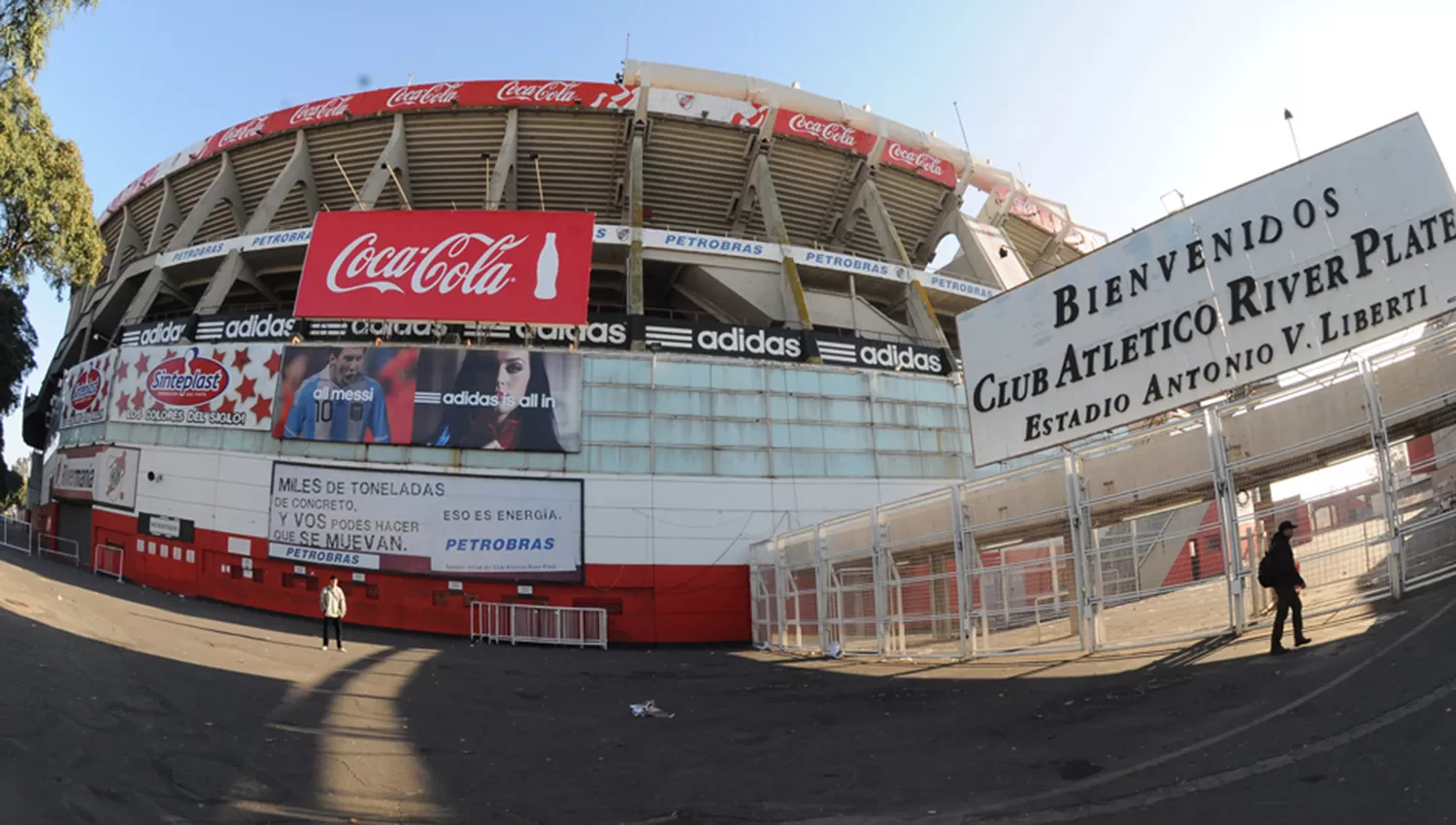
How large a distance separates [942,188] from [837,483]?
57.3 feet

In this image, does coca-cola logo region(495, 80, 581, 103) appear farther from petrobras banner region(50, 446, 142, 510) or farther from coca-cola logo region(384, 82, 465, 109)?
petrobras banner region(50, 446, 142, 510)

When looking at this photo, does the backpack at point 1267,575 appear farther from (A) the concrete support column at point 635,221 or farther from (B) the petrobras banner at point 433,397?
(A) the concrete support column at point 635,221

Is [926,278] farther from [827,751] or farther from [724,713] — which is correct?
[827,751]

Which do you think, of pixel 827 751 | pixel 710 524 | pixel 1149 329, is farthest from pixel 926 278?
pixel 827 751

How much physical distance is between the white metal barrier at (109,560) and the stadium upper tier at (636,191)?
28.7 ft

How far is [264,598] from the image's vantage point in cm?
2444

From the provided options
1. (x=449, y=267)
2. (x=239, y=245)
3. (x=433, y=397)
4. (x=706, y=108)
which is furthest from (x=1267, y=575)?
(x=239, y=245)

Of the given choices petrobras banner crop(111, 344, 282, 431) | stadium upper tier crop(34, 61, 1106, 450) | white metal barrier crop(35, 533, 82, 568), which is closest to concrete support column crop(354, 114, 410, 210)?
stadium upper tier crop(34, 61, 1106, 450)

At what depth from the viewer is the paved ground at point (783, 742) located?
5797 mm

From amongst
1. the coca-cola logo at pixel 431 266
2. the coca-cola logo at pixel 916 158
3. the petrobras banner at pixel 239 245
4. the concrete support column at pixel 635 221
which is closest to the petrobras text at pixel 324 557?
the coca-cola logo at pixel 431 266

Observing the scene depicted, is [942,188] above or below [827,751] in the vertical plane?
above

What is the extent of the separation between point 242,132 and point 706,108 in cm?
1864

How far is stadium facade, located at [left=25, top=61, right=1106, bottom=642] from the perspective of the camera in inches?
976

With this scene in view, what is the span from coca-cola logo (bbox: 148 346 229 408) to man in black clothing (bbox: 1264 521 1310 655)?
1073 inches
